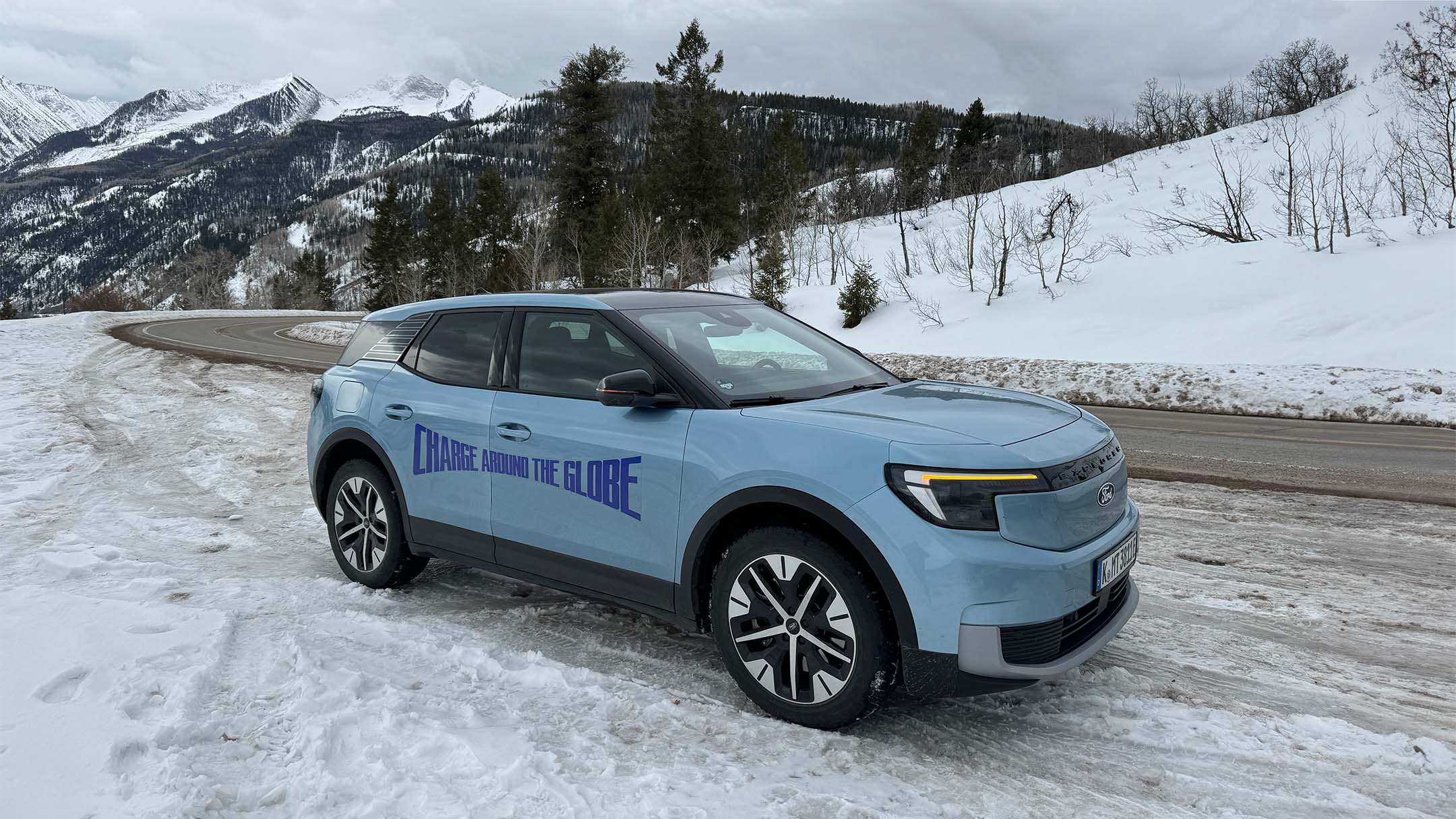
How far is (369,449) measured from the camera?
4.98 metres

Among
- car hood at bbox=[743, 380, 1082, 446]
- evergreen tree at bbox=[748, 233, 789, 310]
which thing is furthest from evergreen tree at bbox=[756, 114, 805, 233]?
car hood at bbox=[743, 380, 1082, 446]

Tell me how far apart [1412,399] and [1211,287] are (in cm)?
1021

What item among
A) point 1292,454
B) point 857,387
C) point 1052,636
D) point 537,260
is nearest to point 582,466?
point 857,387

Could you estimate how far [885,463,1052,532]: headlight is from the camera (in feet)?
9.52

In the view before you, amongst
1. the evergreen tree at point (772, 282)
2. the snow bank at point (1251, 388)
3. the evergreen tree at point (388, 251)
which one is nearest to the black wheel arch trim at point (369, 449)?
the snow bank at point (1251, 388)

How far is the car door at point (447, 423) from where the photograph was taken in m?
4.31

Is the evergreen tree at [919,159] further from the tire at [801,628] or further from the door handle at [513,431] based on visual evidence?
the tire at [801,628]

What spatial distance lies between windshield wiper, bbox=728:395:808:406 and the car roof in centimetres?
90

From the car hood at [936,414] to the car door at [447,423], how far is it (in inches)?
64.6

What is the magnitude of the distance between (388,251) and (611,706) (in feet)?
233

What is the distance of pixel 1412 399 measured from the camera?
41.6 ft

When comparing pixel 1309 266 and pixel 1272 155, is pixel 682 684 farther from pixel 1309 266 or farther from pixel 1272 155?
pixel 1272 155

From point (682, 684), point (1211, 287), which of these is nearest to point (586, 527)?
point (682, 684)

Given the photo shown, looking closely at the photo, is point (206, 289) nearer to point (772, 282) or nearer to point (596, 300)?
point (772, 282)
